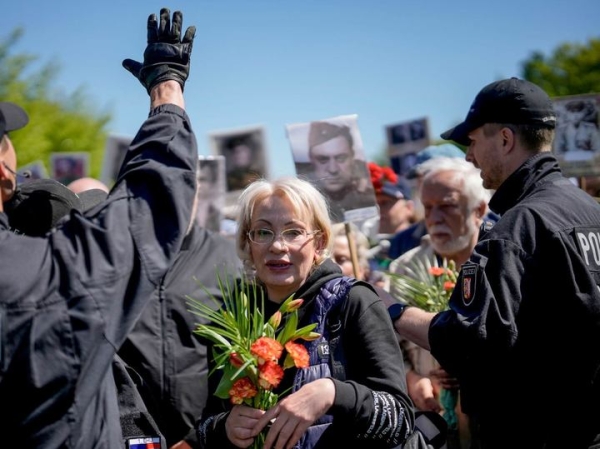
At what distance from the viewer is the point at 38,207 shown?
3.09 metres

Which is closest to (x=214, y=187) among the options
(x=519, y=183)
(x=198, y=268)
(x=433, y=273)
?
(x=198, y=268)

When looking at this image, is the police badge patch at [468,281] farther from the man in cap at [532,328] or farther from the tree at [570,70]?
the tree at [570,70]

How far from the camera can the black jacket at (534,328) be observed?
3.02 m

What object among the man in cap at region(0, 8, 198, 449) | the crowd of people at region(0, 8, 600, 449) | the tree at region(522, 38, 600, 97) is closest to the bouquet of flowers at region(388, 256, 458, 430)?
the crowd of people at region(0, 8, 600, 449)

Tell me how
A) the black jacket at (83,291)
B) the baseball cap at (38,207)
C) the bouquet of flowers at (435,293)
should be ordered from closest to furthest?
1. the black jacket at (83,291)
2. the baseball cap at (38,207)
3. the bouquet of flowers at (435,293)

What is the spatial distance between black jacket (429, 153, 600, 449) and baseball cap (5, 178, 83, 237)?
1.58m

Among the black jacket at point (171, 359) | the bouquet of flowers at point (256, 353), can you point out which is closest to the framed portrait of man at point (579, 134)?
the black jacket at point (171, 359)

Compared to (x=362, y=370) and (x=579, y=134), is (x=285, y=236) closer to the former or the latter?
(x=362, y=370)

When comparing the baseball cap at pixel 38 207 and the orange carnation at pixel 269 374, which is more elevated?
the baseball cap at pixel 38 207

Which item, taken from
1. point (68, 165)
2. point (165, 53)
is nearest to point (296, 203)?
point (165, 53)

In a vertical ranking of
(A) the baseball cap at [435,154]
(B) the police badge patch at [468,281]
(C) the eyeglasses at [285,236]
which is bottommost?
(B) the police badge patch at [468,281]

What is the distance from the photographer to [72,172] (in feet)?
41.3

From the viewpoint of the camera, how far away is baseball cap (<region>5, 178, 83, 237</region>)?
9.87ft

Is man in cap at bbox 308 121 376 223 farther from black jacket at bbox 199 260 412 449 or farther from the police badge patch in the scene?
black jacket at bbox 199 260 412 449
